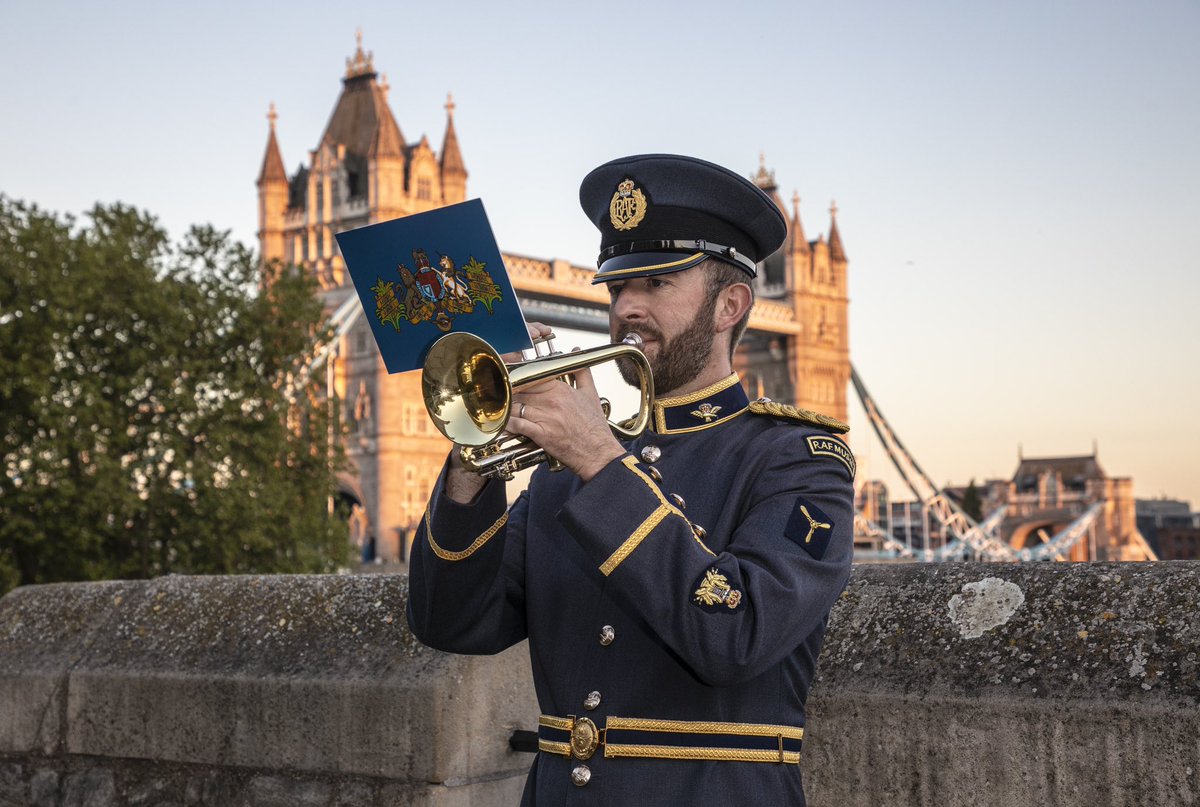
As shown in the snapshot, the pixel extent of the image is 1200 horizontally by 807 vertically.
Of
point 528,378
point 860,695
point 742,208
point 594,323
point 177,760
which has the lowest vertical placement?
point 177,760

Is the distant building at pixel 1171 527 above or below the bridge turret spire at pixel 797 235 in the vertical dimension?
below

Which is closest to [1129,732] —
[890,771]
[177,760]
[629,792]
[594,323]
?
[890,771]

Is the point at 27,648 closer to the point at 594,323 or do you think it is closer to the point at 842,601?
the point at 842,601

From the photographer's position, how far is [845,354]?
280ft

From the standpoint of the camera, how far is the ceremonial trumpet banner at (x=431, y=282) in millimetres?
2096

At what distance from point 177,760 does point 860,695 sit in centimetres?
171


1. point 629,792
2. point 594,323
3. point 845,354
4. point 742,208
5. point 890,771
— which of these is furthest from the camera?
point 845,354

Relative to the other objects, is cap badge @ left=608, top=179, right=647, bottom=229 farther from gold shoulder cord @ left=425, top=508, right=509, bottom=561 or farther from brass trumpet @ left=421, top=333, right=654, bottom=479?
gold shoulder cord @ left=425, top=508, right=509, bottom=561

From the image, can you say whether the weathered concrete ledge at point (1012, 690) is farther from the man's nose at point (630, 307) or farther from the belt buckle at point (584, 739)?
the man's nose at point (630, 307)

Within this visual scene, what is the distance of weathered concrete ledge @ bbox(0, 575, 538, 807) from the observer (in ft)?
10.6

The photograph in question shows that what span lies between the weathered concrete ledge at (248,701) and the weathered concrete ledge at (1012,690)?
0.78 m

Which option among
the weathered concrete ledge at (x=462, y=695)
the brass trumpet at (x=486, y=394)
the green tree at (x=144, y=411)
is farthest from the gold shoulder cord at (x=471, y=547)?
the green tree at (x=144, y=411)

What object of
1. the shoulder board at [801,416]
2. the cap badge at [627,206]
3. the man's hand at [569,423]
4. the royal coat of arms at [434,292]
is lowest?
the man's hand at [569,423]

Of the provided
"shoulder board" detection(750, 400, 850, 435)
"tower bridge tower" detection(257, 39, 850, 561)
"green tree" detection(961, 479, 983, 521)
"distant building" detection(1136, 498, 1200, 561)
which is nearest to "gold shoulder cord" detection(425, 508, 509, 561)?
"shoulder board" detection(750, 400, 850, 435)
